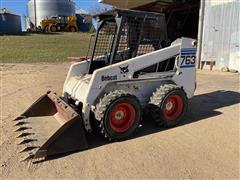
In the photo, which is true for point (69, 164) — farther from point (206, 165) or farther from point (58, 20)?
point (58, 20)

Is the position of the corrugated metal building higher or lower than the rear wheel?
lower

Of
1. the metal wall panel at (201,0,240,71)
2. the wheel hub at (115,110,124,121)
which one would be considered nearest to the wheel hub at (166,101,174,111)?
the wheel hub at (115,110,124,121)

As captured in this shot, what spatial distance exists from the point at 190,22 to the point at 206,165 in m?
15.8

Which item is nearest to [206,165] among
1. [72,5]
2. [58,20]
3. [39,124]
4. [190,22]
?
[39,124]

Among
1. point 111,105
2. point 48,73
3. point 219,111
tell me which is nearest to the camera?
point 111,105

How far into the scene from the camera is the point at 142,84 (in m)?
4.95

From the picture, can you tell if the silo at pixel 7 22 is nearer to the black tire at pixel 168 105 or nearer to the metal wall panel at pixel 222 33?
the metal wall panel at pixel 222 33

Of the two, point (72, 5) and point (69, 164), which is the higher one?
point (72, 5)

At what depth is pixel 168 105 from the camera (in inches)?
199

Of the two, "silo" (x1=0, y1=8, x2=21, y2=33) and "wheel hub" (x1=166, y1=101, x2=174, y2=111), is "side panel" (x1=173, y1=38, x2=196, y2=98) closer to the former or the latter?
"wheel hub" (x1=166, y1=101, x2=174, y2=111)

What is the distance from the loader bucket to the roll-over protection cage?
3.76 feet

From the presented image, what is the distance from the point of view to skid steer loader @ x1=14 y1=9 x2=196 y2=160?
4.26 m

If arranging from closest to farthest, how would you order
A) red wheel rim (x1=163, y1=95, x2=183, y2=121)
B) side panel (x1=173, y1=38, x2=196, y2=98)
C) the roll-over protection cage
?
the roll-over protection cage < red wheel rim (x1=163, y1=95, x2=183, y2=121) < side panel (x1=173, y1=38, x2=196, y2=98)

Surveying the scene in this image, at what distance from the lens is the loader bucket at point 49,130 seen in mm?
3910
